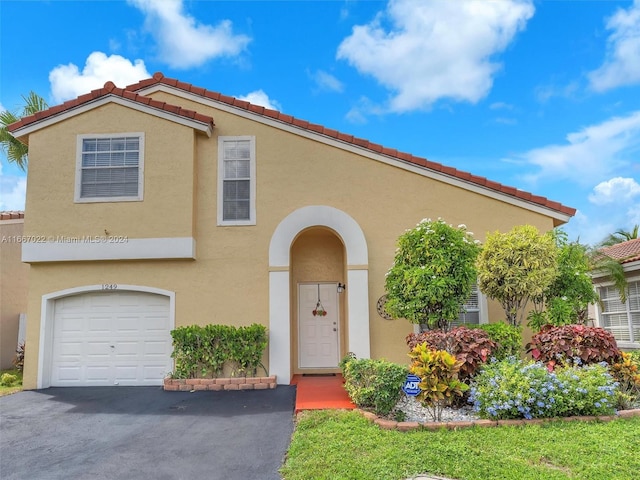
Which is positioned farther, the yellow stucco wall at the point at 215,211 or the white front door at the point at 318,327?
the white front door at the point at 318,327

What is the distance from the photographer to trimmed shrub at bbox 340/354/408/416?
715 cm

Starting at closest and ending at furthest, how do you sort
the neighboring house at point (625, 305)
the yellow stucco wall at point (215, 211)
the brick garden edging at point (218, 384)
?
1. the brick garden edging at point (218, 384)
2. the yellow stucco wall at point (215, 211)
3. the neighboring house at point (625, 305)

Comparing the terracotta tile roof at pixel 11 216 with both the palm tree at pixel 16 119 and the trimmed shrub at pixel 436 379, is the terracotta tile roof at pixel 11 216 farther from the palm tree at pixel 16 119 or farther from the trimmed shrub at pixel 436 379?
the trimmed shrub at pixel 436 379

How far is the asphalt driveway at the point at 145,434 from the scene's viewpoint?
221 inches

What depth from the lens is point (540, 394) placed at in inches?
264

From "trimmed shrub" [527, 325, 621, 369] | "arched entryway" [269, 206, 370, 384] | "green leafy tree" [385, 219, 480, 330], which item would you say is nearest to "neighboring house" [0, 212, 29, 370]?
"arched entryway" [269, 206, 370, 384]

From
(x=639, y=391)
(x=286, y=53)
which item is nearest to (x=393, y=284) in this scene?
(x=639, y=391)

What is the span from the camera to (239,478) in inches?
206

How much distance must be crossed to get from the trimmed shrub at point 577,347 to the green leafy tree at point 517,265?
3.77 ft

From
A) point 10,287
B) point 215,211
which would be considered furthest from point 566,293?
point 10,287

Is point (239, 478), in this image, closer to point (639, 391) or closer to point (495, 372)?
point (495, 372)

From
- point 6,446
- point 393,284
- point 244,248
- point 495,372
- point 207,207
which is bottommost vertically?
point 6,446

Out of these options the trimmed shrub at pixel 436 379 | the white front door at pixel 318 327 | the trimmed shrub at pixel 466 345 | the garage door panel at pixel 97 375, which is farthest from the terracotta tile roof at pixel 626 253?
the garage door panel at pixel 97 375

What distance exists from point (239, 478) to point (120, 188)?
8375 mm
